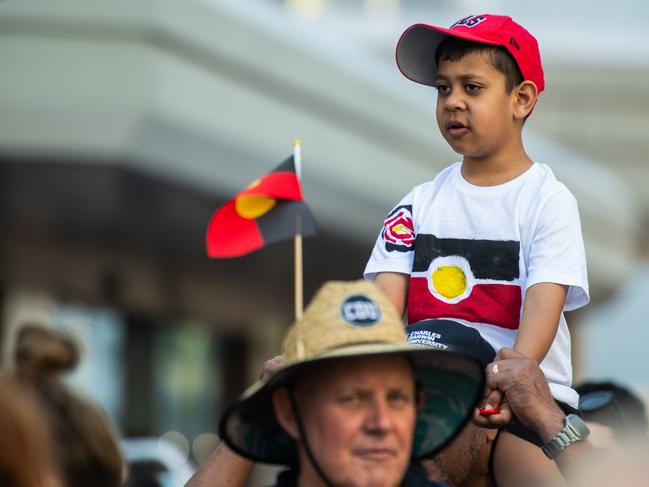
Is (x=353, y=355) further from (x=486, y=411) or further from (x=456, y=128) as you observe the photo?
(x=456, y=128)

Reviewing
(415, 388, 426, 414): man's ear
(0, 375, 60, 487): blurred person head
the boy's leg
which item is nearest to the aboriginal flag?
(415, 388, 426, 414): man's ear

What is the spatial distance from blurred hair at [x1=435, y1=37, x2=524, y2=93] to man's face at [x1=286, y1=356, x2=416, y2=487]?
1.28 meters

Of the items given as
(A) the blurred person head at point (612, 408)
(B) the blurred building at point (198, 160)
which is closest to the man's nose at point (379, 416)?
(A) the blurred person head at point (612, 408)

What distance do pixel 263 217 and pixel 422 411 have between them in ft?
2.67

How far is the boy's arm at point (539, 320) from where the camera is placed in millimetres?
4664

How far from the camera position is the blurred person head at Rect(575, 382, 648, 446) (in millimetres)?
6512

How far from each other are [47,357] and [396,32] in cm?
2560

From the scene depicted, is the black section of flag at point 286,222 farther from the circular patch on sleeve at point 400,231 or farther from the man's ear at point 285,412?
the man's ear at point 285,412

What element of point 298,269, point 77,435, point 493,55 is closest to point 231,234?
point 298,269

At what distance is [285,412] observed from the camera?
4.16 meters

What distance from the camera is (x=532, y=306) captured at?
15.5 feet

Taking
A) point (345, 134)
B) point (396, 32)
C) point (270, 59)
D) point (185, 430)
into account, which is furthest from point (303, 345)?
point (396, 32)

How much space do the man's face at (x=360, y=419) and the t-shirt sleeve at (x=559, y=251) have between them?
0.85 metres

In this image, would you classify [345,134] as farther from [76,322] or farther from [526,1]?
[526,1]
